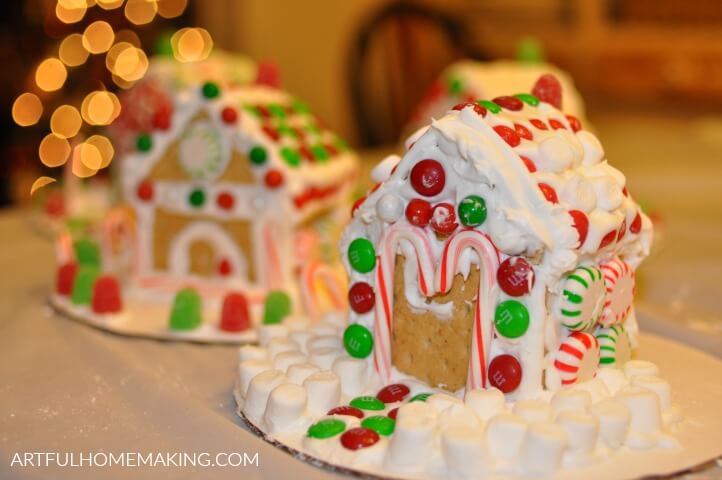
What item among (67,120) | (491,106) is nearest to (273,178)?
(491,106)

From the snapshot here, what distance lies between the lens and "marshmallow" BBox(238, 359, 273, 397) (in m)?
1.54

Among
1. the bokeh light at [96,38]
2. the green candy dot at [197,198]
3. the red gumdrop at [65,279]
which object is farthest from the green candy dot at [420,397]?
the bokeh light at [96,38]

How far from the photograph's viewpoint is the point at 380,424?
4.45 feet

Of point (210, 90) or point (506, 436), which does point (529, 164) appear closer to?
point (506, 436)

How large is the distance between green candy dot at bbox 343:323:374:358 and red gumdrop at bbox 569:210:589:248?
37 cm

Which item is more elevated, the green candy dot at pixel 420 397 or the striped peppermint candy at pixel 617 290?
the striped peppermint candy at pixel 617 290

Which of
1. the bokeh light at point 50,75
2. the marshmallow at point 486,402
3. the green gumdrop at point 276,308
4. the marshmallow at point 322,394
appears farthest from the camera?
the bokeh light at point 50,75

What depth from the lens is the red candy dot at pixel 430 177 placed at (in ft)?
4.69

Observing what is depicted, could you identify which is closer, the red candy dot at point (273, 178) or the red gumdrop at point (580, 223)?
the red gumdrop at point (580, 223)

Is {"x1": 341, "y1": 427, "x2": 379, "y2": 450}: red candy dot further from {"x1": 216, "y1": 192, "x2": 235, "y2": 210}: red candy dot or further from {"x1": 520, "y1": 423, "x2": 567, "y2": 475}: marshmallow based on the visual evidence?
{"x1": 216, "y1": 192, "x2": 235, "y2": 210}: red candy dot

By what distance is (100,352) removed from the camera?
1.87 m

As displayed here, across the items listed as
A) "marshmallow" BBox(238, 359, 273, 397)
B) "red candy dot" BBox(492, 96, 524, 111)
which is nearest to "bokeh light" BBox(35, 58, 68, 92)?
"marshmallow" BBox(238, 359, 273, 397)

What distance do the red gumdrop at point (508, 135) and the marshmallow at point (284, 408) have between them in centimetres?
46

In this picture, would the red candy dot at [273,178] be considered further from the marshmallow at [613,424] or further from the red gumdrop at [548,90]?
the marshmallow at [613,424]
